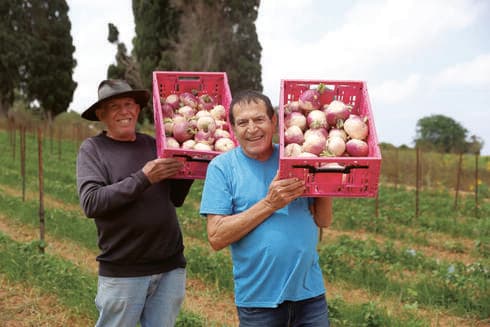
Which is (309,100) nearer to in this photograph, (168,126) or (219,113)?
(219,113)

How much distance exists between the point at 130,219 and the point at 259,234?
2.37 ft

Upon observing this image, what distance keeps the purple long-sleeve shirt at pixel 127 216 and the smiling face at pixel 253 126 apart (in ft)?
1.84

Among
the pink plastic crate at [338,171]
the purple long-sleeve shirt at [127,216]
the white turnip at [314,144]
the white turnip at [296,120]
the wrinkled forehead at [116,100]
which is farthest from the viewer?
the wrinkled forehead at [116,100]

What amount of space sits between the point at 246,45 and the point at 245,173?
22981 millimetres

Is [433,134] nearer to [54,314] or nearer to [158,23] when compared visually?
[158,23]

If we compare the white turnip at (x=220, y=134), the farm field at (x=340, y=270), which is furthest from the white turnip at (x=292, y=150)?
the farm field at (x=340, y=270)

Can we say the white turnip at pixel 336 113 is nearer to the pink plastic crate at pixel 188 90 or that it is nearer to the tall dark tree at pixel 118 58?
the pink plastic crate at pixel 188 90

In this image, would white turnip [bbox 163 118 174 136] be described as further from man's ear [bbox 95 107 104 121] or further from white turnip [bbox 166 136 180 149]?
man's ear [bbox 95 107 104 121]

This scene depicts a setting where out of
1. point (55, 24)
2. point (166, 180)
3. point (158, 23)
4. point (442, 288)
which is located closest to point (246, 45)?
point (158, 23)

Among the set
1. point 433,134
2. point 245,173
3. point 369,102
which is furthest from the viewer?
point 433,134

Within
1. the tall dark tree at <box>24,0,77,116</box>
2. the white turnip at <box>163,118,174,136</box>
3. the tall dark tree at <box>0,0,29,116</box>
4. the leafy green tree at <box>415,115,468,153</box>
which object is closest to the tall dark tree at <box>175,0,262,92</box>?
the tall dark tree at <box>24,0,77,116</box>

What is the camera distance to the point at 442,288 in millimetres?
5465

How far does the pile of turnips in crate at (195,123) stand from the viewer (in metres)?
2.77

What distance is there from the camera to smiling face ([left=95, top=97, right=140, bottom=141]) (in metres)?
2.69
